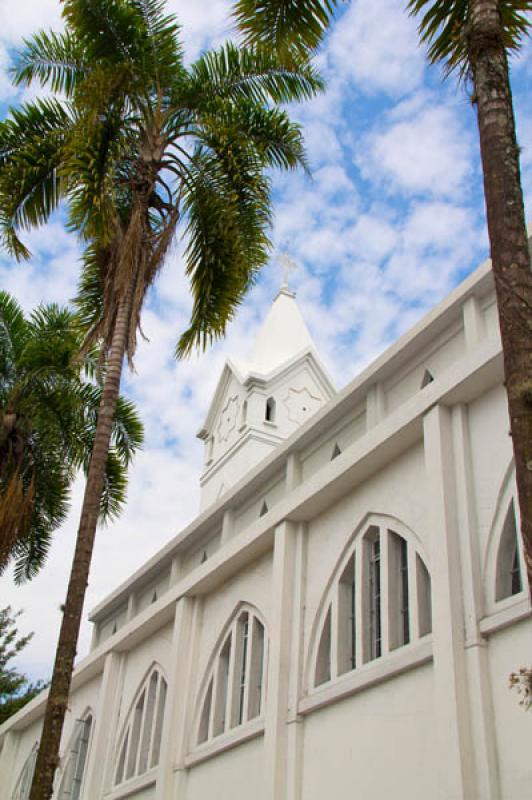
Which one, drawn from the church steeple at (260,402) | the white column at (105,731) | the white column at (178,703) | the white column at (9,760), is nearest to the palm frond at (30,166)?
the white column at (178,703)

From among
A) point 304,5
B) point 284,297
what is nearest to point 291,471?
point 304,5

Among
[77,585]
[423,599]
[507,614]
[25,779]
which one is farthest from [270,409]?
[507,614]

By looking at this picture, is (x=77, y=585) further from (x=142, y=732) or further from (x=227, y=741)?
(x=142, y=732)

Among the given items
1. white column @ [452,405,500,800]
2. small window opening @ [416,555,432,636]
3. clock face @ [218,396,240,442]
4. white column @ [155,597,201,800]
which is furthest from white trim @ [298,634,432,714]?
clock face @ [218,396,240,442]

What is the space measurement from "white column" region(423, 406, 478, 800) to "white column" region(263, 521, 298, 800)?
12.5 ft

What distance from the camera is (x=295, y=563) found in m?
16.8

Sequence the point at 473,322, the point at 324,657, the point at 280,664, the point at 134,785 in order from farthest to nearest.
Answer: the point at 134,785 → the point at 280,664 → the point at 324,657 → the point at 473,322

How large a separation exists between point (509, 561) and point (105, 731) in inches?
547

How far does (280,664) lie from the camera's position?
51.1 ft

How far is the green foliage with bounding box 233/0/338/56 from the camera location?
9734 millimetres

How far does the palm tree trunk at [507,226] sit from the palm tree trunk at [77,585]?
21.7 ft

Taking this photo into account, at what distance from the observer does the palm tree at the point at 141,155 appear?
542 inches

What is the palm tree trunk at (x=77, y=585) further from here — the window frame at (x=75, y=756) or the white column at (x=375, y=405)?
the window frame at (x=75, y=756)

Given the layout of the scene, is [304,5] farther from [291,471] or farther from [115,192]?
[291,471]
